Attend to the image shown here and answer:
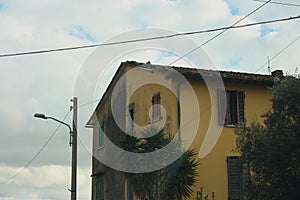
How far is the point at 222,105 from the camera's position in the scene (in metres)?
24.4

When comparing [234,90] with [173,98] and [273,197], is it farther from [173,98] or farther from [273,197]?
[273,197]

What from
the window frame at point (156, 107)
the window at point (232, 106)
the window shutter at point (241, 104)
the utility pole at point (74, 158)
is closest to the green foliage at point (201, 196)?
the window at point (232, 106)

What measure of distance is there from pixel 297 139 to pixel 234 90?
8.72 meters

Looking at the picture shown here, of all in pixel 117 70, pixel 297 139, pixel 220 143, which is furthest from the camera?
pixel 117 70

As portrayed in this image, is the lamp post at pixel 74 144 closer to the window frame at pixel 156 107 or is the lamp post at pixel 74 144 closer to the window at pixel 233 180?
the window frame at pixel 156 107

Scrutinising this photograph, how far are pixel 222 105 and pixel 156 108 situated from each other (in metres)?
2.89

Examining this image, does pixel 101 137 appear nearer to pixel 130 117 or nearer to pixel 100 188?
pixel 100 188

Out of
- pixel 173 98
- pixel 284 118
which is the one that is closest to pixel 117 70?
pixel 173 98

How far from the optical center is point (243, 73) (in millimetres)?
25000

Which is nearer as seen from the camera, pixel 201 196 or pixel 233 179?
pixel 201 196

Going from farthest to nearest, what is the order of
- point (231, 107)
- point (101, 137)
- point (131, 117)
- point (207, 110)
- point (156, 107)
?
point (101, 137) < point (131, 117) < point (156, 107) < point (231, 107) < point (207, 110)

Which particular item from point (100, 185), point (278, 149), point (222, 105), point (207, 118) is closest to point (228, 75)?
point (222, 105)

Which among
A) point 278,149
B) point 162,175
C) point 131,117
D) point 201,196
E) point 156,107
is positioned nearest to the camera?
point 278,149

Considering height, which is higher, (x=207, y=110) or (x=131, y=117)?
(x=131, y=117)
